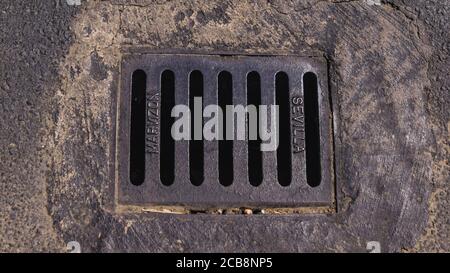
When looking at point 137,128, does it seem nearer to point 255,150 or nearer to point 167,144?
point 167,144

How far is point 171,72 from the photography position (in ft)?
6.45

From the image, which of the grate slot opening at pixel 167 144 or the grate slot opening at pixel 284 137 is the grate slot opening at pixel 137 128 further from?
the grate slot opening at pixel 284 137

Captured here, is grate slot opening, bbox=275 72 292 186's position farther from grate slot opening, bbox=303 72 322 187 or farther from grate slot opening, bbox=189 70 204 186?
grate slot opening, bbox=189 70 204 186

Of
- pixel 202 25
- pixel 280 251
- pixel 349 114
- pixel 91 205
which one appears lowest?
pixel 280 251

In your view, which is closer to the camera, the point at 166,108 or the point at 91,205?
the point at 91,205

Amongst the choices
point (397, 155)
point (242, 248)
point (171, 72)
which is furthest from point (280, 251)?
point (171, 72)

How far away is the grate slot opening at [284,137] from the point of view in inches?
75.8

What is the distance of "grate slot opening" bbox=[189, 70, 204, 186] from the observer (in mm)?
1898

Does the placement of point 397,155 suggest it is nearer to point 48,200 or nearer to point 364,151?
point 364,151

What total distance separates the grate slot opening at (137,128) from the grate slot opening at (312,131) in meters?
0.51

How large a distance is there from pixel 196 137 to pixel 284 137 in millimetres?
279

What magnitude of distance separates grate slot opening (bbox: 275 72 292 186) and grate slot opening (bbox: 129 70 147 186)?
1.40 ft

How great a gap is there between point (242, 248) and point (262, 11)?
2.53 ft

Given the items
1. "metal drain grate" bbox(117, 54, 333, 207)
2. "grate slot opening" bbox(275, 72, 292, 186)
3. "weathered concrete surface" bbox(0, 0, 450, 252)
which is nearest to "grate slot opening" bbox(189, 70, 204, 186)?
"metal drain grate" bbox(117, 54, 333, 207)
